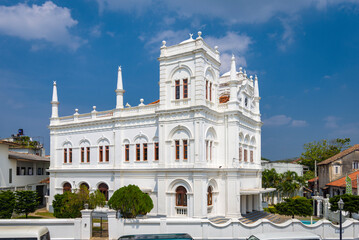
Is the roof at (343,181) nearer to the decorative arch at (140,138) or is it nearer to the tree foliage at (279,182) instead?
the tree foliage at (279,182)

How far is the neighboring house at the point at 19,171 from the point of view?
35344mm

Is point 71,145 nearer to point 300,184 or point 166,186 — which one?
point 166,186

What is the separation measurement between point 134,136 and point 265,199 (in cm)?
2606

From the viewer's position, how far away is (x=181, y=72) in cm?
2812

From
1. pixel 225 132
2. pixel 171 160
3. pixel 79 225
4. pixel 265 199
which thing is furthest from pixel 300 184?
pixel 79 225

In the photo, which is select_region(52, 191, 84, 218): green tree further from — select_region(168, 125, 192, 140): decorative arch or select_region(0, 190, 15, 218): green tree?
select_region(168, 125, 192, 140): decorative arch

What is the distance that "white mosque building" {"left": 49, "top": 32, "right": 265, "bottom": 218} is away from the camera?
26719mm

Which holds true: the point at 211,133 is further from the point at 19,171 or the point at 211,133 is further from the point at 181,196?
the point at 19,171

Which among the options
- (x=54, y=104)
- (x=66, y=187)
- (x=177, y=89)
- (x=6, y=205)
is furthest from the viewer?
(x=54, y=104)

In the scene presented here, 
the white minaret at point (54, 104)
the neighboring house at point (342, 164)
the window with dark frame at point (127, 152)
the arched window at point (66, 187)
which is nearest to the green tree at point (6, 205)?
the arched window at point (66, 187)

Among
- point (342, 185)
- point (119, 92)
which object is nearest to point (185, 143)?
point (119, 92)

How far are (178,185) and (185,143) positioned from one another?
3473mm

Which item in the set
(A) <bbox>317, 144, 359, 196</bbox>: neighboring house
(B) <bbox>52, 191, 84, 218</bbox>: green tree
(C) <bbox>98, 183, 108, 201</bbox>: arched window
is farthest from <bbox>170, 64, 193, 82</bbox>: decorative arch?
(A) <bbox>317, 144, 359, 196</bbox>: neighboring house

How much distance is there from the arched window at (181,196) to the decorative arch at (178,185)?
311mm
